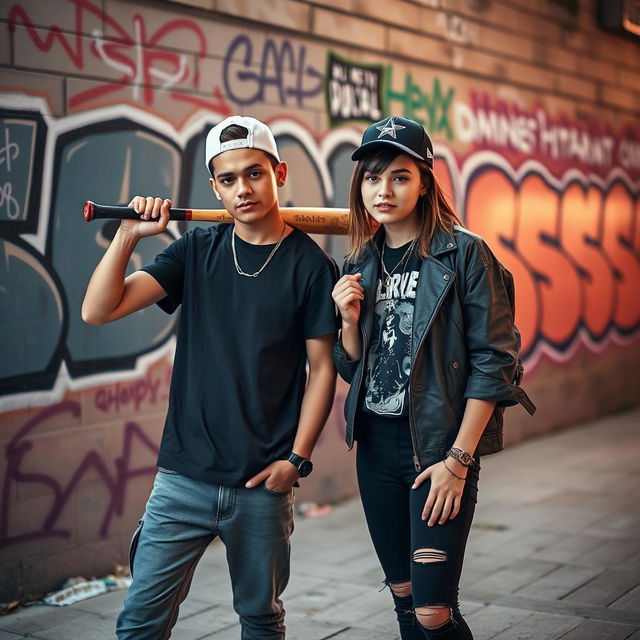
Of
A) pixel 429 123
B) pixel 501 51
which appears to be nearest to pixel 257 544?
pixel 429 123

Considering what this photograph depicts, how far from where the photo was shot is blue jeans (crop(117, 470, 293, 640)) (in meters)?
3.11

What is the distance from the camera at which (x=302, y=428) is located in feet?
10.6

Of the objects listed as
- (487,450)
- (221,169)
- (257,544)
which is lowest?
(257,544)

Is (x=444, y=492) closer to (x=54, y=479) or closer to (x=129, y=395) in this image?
(x=54, y=479)

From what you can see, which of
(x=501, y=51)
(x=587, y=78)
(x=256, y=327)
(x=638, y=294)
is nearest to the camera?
(x=256, y=327)

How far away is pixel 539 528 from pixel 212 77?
3324mm

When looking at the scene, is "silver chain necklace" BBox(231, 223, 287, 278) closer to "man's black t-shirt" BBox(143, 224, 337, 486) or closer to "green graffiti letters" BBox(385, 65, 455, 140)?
"man's black t-shirt" BBox(143, 224, 337, 486)

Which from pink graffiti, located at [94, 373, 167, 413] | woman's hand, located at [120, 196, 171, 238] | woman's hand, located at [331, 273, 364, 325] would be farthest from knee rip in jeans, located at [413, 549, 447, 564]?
pink graffiti, located at [94, 373, 167, 413]

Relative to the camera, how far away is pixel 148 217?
3.17 metres

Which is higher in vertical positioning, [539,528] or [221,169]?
[221,169]

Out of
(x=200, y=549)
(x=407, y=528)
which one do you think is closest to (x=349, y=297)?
(x=407, y=528)

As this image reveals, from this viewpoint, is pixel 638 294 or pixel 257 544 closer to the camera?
pixel 257 544

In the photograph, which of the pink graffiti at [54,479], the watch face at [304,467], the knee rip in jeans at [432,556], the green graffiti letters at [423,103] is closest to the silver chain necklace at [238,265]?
the watch face at [304,467]

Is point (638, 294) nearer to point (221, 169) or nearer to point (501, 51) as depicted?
point (501, 51)
